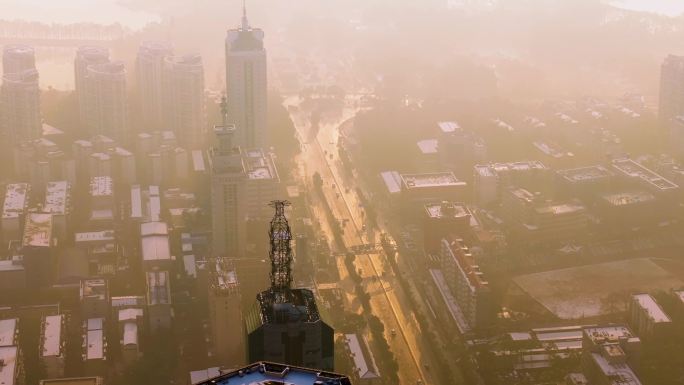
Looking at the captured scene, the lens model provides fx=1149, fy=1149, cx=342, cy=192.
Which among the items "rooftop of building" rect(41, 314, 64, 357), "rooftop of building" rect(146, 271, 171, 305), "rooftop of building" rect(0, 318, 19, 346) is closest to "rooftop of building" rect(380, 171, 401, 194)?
"rooftop of building" rect(146, 271, 171, 305)

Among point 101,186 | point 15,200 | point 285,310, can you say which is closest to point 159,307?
point 15,200

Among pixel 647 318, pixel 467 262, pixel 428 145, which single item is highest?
pixel 428 145

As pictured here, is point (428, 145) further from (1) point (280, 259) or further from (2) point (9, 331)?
(1) point (280, 259)

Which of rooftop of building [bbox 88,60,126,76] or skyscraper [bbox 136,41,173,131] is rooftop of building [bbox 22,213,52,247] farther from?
skyscraper [bbox 136,41,173,131]

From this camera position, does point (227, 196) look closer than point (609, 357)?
No

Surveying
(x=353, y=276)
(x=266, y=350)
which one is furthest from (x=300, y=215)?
(x=266, y=350)

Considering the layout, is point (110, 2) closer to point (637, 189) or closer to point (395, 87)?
point (395, 87)
